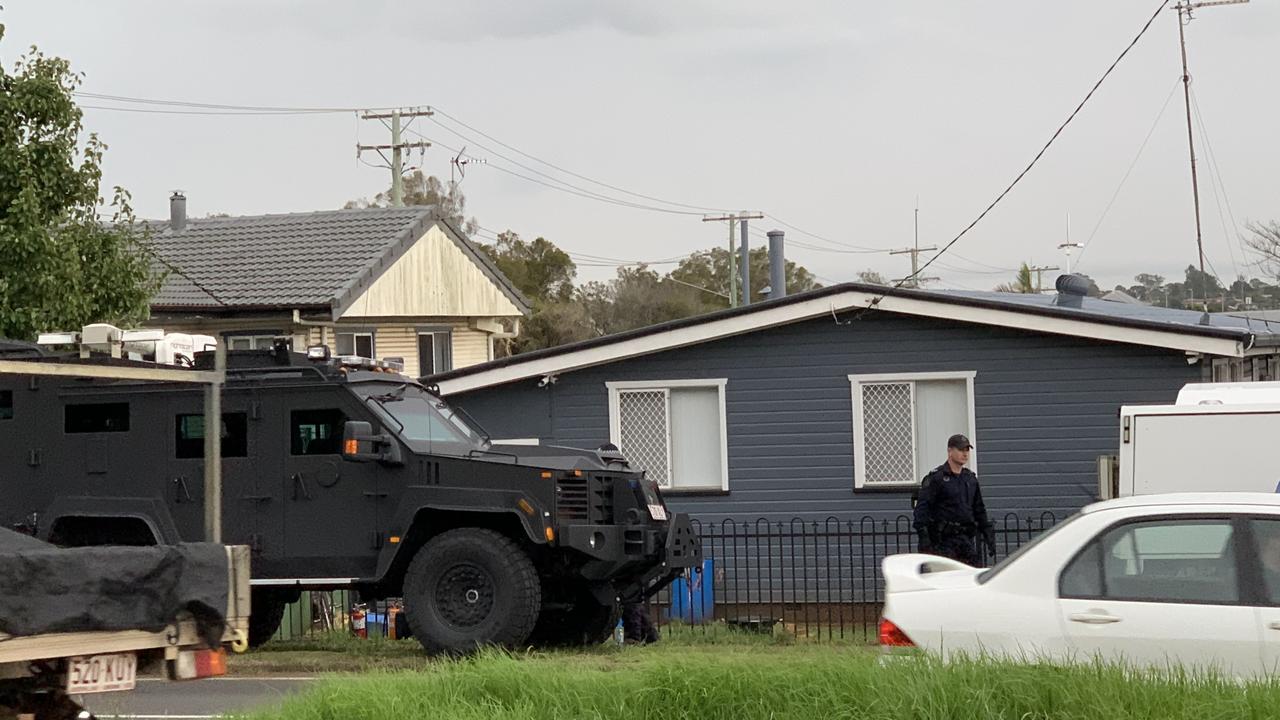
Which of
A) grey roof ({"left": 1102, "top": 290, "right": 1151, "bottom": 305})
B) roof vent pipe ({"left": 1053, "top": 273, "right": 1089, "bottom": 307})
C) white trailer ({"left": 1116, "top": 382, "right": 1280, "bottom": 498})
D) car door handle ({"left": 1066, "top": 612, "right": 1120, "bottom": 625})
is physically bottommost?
car door handle ({"left": 1066, "top": 612, "right": 1120, "bottom": 625})

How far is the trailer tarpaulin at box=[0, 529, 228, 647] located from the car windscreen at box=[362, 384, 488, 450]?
6.20m

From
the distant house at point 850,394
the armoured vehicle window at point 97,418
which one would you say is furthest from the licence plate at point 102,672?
the distant house at point 850,394

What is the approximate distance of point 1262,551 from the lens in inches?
322

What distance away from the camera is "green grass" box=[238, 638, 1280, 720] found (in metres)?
7.41

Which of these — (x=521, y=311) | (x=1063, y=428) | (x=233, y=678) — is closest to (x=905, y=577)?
(x=233, y=678)

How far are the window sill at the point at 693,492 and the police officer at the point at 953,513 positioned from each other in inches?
206

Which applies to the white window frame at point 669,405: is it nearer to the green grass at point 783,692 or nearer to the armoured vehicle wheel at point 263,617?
the armoured vehicle wheel at point 263,617

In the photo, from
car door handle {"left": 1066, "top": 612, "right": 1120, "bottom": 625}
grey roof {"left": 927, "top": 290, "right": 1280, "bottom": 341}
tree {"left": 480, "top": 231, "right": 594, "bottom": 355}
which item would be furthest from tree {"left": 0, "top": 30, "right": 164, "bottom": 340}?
tree {"left": 480, "top": 231, "right": 594, "bottom": 355}

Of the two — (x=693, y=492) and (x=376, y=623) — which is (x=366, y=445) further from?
(x=693, y=492)

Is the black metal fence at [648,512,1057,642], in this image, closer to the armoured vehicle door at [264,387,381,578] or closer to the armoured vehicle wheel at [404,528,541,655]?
the armoured vehicle wheel at [404,528,541,655]

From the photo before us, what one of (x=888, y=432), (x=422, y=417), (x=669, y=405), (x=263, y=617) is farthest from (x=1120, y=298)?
(x=263, y=617)

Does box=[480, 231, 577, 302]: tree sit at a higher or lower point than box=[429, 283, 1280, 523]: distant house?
higher

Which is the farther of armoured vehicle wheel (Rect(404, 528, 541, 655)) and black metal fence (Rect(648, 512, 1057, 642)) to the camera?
black metal fence (Rect(648, 512, 1057, 642))

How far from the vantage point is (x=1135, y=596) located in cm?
827
